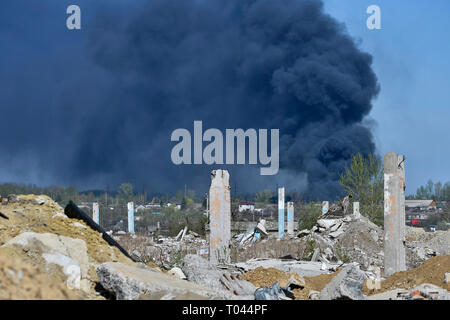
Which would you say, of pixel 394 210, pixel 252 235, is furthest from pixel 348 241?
pixel 394 210

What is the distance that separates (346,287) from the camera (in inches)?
276

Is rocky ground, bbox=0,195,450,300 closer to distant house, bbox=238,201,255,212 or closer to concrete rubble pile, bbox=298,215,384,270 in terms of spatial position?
concrete rubble pile, bbox=298,215,384,270

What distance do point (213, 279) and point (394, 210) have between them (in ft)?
14.7

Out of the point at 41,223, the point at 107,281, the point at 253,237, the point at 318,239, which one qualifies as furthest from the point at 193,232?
the point at 107,281

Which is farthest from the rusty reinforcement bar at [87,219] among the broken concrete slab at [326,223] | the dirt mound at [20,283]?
the broken concrete slab at [326,223]

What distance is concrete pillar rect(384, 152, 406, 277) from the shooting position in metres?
10.6

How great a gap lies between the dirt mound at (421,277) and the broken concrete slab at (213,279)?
2151 mm

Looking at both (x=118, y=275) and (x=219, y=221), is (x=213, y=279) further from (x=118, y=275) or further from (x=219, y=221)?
(x=219, y=221)

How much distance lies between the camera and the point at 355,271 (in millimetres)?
7488

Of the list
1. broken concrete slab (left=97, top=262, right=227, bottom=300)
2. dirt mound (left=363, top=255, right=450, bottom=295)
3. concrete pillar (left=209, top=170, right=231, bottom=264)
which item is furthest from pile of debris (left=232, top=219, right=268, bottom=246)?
broken concrete slab (left=97, top=262, right=227, bottom=300)

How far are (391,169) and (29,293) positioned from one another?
7.77 m

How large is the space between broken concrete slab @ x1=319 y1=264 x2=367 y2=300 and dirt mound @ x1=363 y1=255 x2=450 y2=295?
1203mm

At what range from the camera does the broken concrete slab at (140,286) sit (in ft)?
19.5
